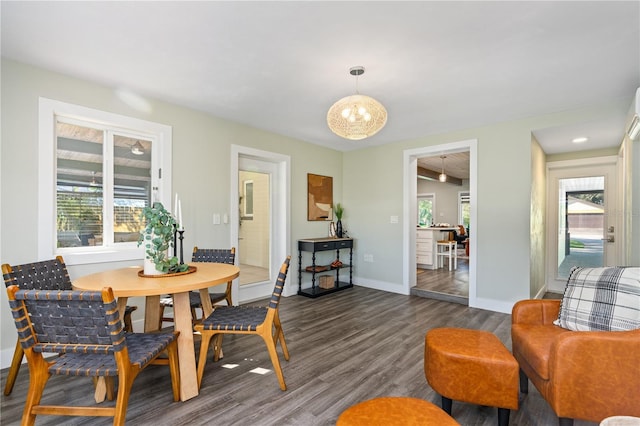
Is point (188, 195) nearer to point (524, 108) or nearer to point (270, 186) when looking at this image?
point (270, 186)

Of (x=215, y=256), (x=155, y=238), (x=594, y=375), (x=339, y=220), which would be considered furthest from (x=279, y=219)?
(x=594, y=375)

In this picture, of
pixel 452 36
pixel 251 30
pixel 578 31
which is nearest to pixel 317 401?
pixel 251 30

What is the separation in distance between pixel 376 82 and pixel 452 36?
799mm

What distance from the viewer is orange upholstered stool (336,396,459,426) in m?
1.20

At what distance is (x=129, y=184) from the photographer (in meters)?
3.18

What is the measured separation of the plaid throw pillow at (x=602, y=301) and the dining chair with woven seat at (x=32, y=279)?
3.19 m

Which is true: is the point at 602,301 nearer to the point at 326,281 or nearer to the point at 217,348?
the point at 217,348

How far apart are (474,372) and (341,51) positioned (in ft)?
7.34

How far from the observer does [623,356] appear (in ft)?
4.76

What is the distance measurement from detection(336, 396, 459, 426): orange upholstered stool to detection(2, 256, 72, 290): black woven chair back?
2.22 meters

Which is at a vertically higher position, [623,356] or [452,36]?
[452,36]

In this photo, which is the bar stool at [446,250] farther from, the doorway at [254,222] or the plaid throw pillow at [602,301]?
the plaid throw pillow at [602,301]

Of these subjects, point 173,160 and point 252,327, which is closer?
point 252,327

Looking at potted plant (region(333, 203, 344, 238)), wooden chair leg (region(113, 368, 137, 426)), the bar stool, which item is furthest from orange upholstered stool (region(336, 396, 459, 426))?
the bar stool
